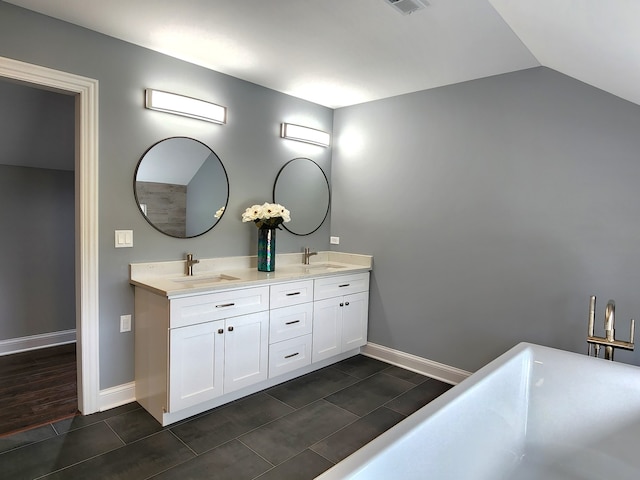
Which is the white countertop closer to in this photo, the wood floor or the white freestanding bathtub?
the wood floor

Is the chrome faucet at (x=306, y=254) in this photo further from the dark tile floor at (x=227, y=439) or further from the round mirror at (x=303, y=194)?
the dark tile floor at (x=227, y=439)

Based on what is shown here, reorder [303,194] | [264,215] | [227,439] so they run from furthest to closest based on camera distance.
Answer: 1. [303,194]
2. [264,215]
3. [227,439]

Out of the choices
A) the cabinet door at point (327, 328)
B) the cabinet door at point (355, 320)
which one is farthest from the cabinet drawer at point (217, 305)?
the cabinet door at point (355, 320)

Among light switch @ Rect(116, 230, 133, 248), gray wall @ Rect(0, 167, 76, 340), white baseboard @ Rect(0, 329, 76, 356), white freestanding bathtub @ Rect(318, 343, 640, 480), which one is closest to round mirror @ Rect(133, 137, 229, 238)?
light switch @ Rect(116, 230, 133, 248)

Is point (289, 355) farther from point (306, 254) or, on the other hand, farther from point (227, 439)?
point (306, 254)

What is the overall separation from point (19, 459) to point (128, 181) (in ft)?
5.72

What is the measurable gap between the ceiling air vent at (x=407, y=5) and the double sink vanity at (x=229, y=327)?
76.2 inches

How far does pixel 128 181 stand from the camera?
9.11ft

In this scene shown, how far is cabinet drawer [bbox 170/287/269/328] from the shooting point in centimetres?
250

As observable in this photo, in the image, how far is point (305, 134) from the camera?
3879 millimetres

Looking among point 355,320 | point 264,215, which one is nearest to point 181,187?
point 264,215

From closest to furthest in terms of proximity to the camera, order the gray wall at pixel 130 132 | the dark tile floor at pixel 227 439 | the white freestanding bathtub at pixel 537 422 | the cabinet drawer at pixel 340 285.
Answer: the white freestanding bathtub at pixel 537 422, the dark tile floor at pixel 227 439, the gray wall at pixel 130 132, the cabinet drawer at pixel 340 285

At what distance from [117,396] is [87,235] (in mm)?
1146

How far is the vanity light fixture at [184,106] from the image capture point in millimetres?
2809
